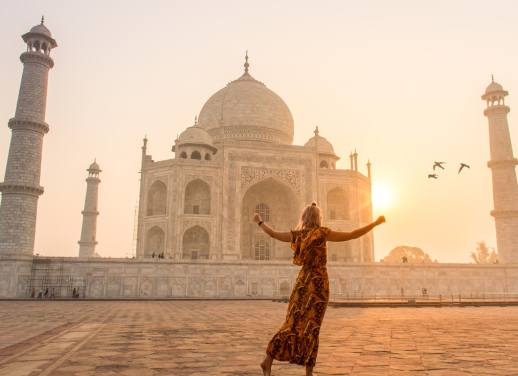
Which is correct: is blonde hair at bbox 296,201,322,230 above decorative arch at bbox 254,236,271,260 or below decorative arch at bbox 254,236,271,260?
below

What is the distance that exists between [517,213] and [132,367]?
26300 mm

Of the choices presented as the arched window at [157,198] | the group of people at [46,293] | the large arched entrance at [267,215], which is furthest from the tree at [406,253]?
the group of people at [46,293]

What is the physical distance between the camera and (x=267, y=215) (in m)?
29.8

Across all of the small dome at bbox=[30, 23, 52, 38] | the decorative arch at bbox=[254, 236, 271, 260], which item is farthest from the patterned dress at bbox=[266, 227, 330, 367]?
the decorative arch at bbox=[254, 236, 271, 260]


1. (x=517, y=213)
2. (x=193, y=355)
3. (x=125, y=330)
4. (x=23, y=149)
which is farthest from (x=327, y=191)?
(x=193, y=355)

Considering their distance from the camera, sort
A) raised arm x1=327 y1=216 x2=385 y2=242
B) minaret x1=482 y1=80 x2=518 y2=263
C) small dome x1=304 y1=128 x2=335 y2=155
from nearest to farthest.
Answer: raised arm x1=327 y1=216 x2=385 y2=242 < minaret x1=482 y1=80 x2=518 y2=263 < small dome x1=304 y1=128 x2=335 y2=155

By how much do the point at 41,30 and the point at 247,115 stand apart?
15503 mm

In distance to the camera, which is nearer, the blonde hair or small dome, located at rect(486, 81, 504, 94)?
the blonde hair

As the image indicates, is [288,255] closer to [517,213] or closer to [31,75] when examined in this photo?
[517,213]

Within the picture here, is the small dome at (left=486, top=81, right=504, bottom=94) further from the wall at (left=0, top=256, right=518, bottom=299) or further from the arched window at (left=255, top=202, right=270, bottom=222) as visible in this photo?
the arched window at (left=255, top=202, right=270, bottom=222)

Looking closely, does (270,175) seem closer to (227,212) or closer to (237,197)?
(237,197)

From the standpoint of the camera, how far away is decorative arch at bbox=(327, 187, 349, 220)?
98.6 feet

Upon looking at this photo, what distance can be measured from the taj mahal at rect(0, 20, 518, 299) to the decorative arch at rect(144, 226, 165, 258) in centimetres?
7

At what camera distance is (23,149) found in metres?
20.1
